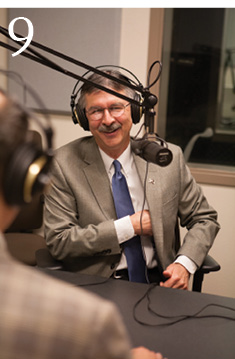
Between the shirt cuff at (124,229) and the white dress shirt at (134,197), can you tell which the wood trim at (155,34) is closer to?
the white dress shirt at (134,197)

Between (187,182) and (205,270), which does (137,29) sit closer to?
(187,182)

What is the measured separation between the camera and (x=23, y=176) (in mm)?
698

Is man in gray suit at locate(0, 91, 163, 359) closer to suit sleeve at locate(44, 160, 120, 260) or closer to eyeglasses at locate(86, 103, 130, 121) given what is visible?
suit sleeve at locate(44, 160, 120, 260)

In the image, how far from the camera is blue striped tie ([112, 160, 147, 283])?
1.87 m

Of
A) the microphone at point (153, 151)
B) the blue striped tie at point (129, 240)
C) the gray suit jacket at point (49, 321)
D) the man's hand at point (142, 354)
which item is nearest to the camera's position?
the gray suit jacket at point (49, 321)

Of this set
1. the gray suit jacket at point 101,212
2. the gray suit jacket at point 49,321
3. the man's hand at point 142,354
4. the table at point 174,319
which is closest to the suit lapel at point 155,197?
the gray suit jacket at point 101,212

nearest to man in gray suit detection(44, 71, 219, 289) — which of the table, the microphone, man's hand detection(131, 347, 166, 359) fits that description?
the table

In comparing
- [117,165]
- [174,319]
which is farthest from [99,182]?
[174,319]

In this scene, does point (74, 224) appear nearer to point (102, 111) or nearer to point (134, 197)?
point (134, 197)

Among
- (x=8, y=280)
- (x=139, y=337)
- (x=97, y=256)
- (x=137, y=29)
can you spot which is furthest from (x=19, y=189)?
(x=137, y=29)

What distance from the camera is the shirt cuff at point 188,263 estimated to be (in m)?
1.83

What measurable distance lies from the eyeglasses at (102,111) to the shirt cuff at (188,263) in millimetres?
663

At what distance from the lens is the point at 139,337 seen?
1.23 meters

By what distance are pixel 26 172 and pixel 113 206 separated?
4.04ft
